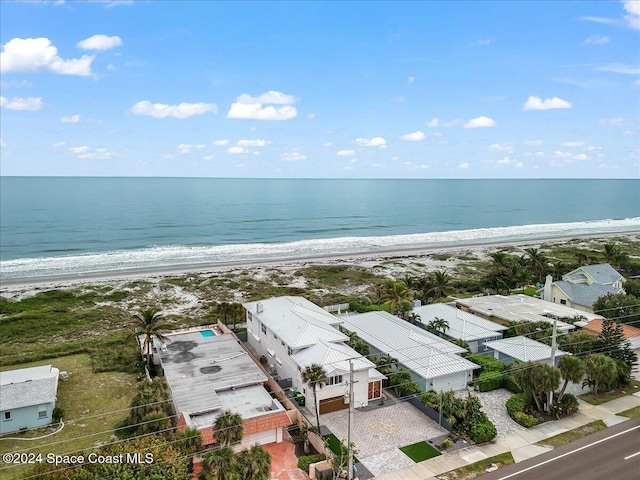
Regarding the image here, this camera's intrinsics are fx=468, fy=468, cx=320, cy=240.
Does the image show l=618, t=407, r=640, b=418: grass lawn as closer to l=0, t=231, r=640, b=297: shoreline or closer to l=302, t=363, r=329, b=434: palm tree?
l=302, t=363, r=329, b=434: palm tree

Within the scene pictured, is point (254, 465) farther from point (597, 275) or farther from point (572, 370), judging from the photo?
point (597, 275)

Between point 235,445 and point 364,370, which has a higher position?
point 364,370

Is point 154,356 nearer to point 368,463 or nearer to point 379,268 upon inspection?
point 368,463

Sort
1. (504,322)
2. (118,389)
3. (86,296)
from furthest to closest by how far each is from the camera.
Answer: (86,296)
(504,322)
(118,389)

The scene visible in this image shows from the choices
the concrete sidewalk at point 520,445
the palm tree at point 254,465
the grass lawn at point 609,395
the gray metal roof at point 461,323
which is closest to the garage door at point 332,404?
the concrete sidewalk at point 520,445

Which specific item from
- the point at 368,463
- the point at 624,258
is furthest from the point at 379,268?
the point at 368,463

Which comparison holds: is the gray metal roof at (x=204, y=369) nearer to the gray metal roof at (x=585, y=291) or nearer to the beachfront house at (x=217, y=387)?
the beachfront house at (x=217, y=387)

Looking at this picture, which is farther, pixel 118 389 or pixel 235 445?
pixel 118 389
